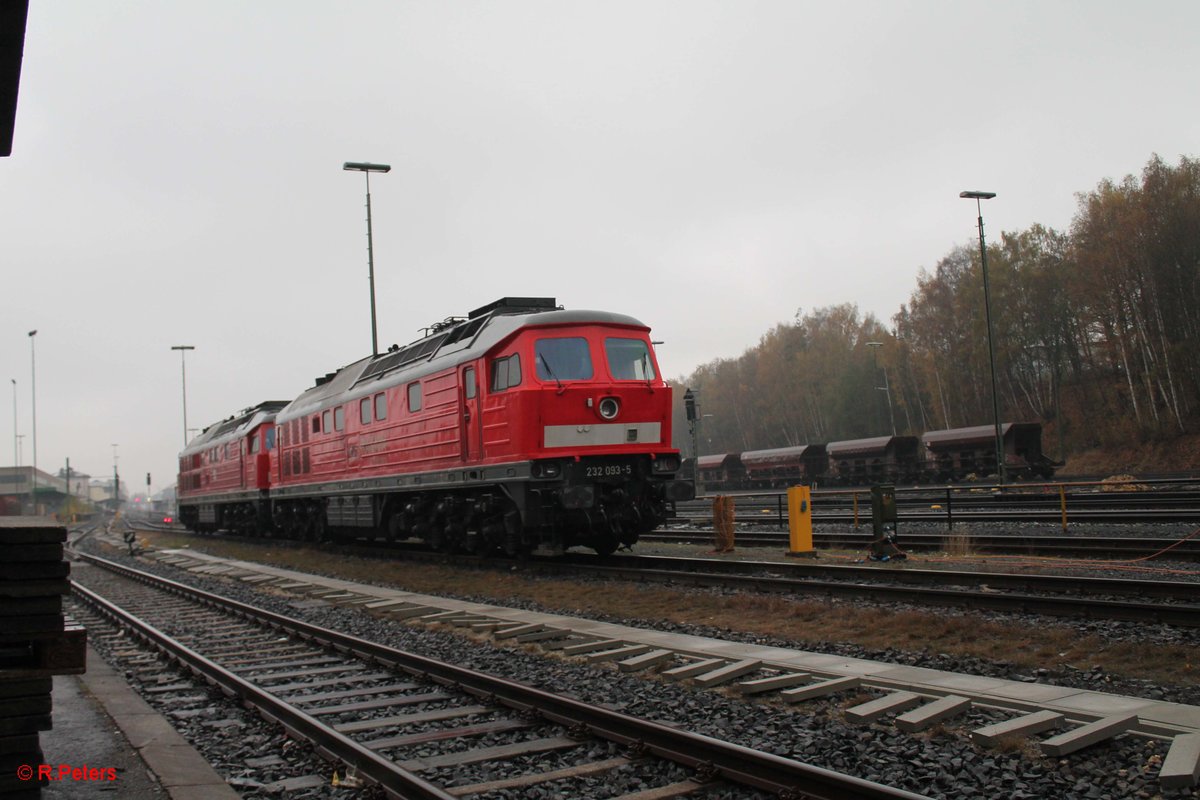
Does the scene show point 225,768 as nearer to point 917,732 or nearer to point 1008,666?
point 917,732

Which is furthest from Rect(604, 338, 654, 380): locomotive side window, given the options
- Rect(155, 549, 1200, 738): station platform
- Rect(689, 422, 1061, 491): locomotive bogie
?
Rect(689, 422, 1061, 491): locomotive bogie

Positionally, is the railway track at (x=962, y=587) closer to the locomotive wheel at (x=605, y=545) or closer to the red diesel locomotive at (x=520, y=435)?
the red diesel locomotive at (x=520, y=435)

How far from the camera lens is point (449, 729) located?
22.0ft

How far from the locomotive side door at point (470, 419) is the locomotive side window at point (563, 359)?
1.54 m

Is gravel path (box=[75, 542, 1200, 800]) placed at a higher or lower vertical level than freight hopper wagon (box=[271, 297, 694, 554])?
lower

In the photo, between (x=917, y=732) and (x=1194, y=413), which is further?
(x=1194, y=413)

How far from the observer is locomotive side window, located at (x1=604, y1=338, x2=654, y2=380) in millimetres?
15750

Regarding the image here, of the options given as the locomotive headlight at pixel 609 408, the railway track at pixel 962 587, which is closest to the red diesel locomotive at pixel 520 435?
the locomotive headlight at pixel 609 408

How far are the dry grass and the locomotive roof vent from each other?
179 inches

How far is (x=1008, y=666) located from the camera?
768 centimetres

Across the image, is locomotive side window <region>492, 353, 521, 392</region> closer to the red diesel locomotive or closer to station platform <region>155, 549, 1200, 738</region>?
the red diesel locomotive

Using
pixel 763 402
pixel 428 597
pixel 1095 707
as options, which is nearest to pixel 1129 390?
pixel 763 402

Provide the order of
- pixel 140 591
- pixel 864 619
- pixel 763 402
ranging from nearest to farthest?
pixel 864 619 < pixel 140 591 < pixel 763 402

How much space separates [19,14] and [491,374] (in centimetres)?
1164
